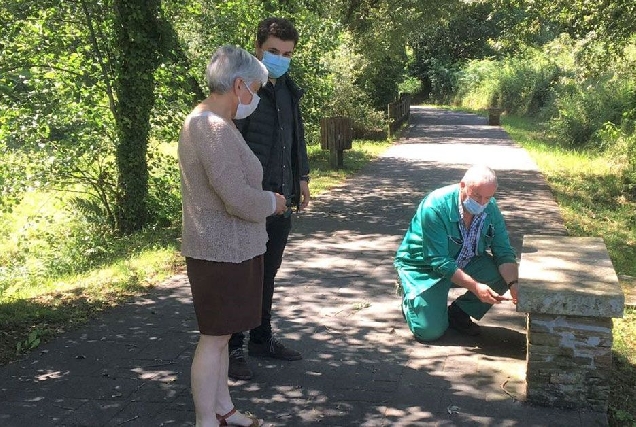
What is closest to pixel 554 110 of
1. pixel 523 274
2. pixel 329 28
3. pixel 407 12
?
pixel 407 12

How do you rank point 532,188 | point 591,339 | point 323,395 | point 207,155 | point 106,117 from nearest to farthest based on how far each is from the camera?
1. point 207,155
2. point 591,339
3. point 323,395
4. point 106,117
5. point 532,188

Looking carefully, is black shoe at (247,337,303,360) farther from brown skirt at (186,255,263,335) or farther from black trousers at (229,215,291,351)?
brown skirt at (186,255,263,335)

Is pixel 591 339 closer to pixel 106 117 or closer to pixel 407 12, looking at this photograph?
pixel 106 117

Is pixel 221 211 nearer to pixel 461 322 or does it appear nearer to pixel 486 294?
pixel 486 294

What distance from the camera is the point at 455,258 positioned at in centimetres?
486

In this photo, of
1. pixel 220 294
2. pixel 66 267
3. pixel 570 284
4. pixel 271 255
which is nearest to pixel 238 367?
pixel 271 255

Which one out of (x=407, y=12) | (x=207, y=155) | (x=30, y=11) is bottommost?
(x=207, y=155)

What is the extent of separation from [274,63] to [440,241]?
5.33ft

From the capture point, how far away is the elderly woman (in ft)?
10.1

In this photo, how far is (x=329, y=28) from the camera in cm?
1467

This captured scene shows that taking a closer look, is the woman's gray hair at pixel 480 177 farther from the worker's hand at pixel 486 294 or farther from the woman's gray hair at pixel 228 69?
the woman's gray hair at pixel 228 69

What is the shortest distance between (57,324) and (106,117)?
4.85m

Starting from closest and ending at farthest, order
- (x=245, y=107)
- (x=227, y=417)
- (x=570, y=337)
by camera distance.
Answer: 1. (x=245, y=107)
2. (x=227, y=417)
3. (x=570, y=337)

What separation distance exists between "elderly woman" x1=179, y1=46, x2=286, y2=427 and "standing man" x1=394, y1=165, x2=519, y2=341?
5.46 feet
